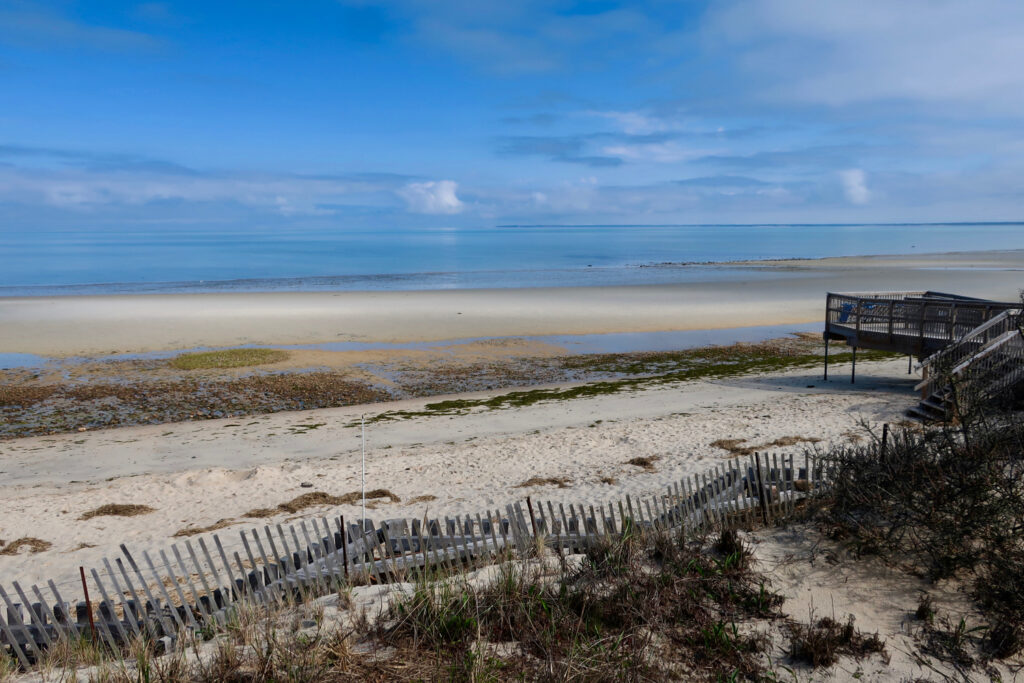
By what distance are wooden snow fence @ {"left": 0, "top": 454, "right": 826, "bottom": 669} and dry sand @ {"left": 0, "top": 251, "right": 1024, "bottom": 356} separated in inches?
880

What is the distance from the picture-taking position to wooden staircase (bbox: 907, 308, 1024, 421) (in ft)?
43.7

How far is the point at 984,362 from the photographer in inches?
548

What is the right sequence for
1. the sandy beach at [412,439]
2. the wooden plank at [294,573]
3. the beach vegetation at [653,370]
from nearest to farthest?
1. the wooden plank at [294,573]
2. the sandy beach at [412,439]
3. the beach vegetation at [653,370]

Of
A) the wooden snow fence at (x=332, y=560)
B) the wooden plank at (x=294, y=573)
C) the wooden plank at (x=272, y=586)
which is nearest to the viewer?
the wooden snow fence at (x=332, y=560)

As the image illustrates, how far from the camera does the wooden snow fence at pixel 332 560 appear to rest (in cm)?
550

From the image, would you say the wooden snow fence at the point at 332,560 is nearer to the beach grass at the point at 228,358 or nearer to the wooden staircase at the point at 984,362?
the wooden staircase at the point at 984,362

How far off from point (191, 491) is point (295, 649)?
7032mm

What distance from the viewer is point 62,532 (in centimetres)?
953

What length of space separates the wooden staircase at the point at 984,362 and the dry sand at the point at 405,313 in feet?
55.6

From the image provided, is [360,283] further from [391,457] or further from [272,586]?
[272,586]

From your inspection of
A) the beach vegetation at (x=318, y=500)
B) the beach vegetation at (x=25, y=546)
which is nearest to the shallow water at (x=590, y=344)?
the beach vegetation at (x=318, y=500)

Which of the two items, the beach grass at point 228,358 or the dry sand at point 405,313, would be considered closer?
the beach grass at point 228,358

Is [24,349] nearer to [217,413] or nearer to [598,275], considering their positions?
[217,413]

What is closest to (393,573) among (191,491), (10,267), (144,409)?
(191,491)
